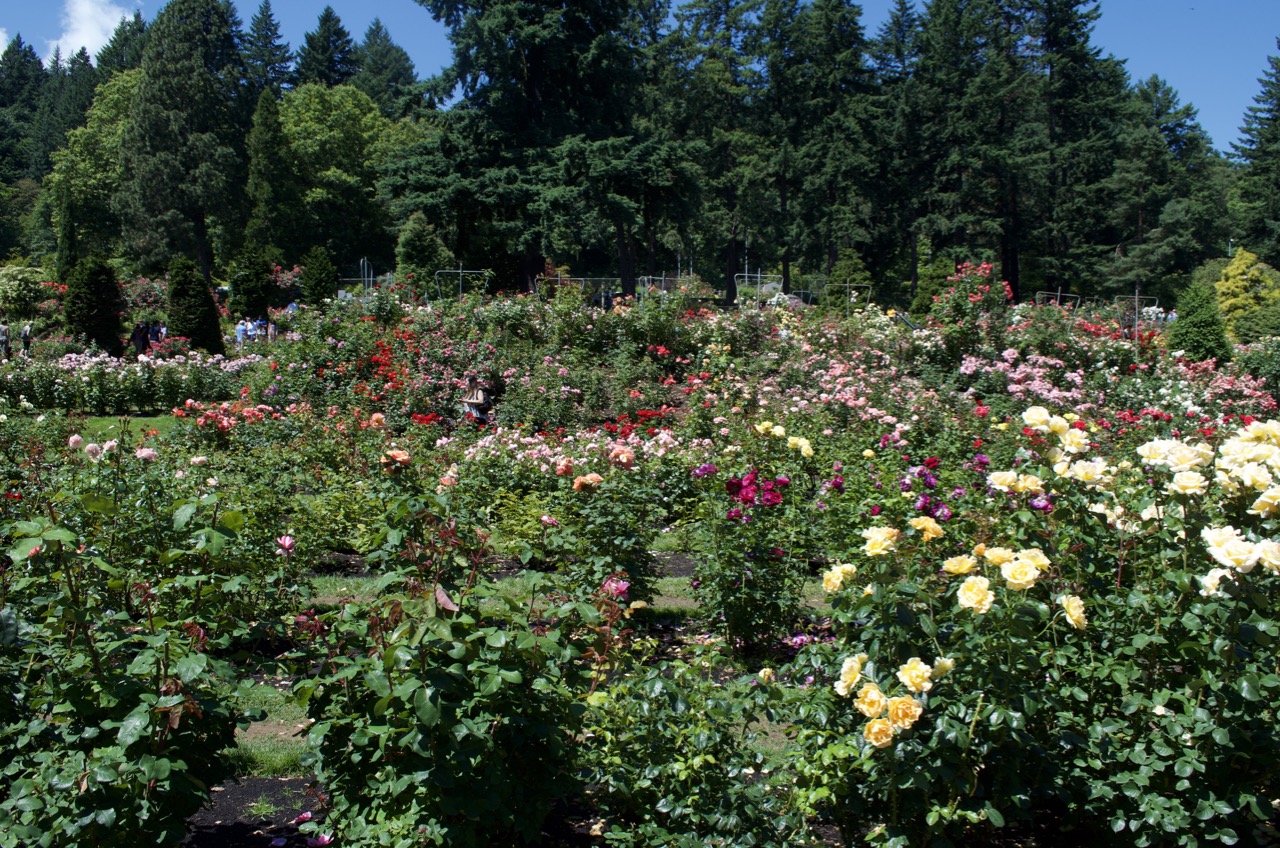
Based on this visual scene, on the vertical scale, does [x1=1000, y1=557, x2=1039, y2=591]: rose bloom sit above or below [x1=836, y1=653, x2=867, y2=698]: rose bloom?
above

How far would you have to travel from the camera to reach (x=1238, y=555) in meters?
2.26

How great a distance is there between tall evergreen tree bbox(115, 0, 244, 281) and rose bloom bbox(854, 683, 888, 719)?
4334cm

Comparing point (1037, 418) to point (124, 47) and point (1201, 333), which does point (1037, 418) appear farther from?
point (124, 47)

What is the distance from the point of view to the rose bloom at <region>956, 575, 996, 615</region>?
7.46ft

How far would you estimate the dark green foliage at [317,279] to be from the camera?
2547cm

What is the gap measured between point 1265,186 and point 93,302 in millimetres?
49447

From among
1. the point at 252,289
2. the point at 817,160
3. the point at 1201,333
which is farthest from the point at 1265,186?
the point at 252,289

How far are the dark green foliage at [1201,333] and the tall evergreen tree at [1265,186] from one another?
32.8 meters

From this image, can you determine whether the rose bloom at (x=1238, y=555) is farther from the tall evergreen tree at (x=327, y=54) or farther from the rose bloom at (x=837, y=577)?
the tall evergreen tree at (x=327, y=54)

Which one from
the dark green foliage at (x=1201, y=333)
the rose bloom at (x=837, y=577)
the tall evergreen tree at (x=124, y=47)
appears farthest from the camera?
the tall evergreen tree at (x=124, y=47)

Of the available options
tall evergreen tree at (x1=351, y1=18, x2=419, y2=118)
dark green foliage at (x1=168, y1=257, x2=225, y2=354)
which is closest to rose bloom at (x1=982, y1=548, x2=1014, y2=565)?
dark green foliage at (x1=168, y1=257, x2=225, y2=354)

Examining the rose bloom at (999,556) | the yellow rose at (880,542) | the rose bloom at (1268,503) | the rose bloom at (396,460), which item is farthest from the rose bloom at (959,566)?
the rose bloom at (396,460)

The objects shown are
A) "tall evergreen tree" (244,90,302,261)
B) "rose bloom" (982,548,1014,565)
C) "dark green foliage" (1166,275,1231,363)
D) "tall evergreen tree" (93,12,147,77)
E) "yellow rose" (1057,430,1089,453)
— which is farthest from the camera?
"tall evergreen tree" (93,12,147,77)

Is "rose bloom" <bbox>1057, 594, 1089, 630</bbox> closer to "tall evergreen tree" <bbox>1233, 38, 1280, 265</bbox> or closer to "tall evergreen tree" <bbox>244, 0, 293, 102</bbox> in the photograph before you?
"tall evergreen tree" <bbox>1233, 38, 1280, 265</bbox>
